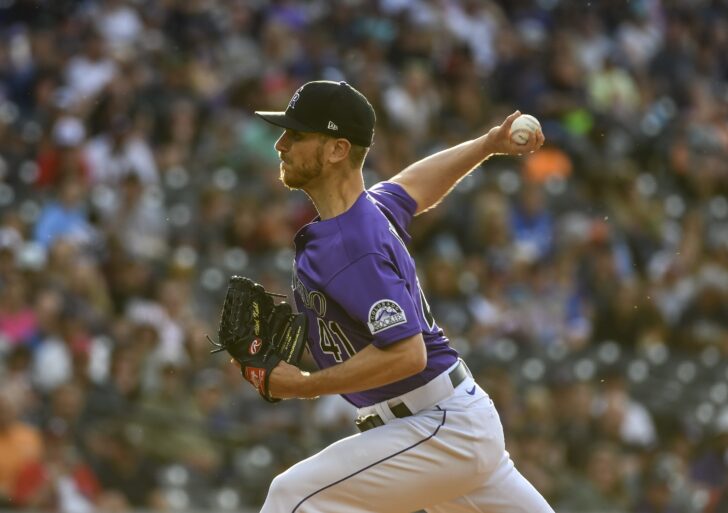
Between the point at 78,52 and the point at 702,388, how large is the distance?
242 inches

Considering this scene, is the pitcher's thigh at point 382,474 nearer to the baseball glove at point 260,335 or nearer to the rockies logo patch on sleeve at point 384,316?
the baseball glove at point 260,335

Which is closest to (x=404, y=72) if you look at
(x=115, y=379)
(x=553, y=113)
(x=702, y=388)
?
(x=553, y=113)

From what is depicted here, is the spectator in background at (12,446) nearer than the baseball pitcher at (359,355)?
No

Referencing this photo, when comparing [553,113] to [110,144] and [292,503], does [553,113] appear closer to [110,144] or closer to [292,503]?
[110,144]

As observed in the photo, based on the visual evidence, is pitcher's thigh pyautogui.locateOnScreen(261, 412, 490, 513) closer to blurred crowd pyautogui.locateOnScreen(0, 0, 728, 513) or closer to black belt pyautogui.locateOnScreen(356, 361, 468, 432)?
black belt pyautogui.locateOnScreen(356, 361, 468, 432)

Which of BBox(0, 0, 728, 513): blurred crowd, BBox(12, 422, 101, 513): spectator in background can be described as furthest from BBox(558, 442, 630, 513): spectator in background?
BBox(12, 422, 101, 513): spectator in background

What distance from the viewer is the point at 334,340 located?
4.55 meters

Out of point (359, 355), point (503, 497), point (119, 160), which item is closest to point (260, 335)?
point (359, 355)

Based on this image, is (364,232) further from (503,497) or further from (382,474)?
(503,497)

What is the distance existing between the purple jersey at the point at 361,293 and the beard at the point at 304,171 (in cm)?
16

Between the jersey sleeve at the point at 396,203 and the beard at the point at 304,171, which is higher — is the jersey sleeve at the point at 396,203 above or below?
below

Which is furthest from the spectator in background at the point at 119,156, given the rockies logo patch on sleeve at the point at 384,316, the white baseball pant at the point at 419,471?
the rockies logo patch on sleeve at the point at 384,316

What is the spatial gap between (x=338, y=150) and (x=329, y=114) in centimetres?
13

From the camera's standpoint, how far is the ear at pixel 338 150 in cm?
454
